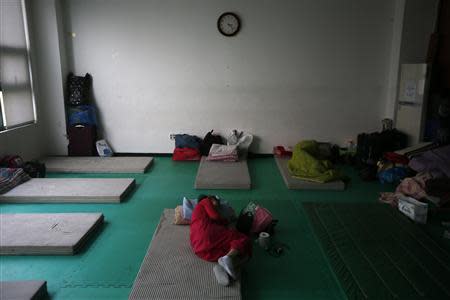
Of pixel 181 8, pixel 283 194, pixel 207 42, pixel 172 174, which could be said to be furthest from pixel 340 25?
pixel 172 174

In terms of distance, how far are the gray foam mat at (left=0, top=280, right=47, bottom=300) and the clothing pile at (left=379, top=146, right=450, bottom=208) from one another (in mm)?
3460

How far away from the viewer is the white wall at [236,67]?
560cm

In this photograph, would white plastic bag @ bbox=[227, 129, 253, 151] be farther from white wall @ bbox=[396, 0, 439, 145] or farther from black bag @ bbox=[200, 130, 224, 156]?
white wall @ bbox=[396, 0, 439, 145]

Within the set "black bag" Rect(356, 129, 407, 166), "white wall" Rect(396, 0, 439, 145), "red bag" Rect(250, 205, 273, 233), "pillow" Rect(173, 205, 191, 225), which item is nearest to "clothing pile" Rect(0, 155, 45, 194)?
"pillow" Rect(173, 205, 191, 225)

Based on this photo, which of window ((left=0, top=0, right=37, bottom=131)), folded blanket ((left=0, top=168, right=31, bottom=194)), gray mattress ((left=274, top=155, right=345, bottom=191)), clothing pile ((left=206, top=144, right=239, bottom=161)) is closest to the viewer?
folded blanket ((left=0, top=168, right=31, bottom=194))

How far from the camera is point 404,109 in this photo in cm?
545

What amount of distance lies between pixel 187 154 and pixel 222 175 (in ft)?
3.99

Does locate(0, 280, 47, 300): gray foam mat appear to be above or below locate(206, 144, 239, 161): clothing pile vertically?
below

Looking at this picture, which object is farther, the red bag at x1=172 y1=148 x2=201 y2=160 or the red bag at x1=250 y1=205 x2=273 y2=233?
the red bag at x1=172 y1=148 x2=201 y2=160

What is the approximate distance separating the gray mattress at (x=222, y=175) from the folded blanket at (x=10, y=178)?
214 centimetres

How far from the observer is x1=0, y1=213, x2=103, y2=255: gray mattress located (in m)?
2.90

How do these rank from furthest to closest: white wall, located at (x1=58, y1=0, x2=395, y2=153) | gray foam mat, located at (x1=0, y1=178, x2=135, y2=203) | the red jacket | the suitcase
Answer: the suitcase → white wall, located at (x1=58, y1=0, x2=395, y2=153) → gray foam mat, located at (x1=0, y1=178, x2=135, y2=203) → the red jacket

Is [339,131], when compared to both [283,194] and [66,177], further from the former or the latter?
[66,177]

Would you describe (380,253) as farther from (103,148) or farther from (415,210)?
(103,148)
